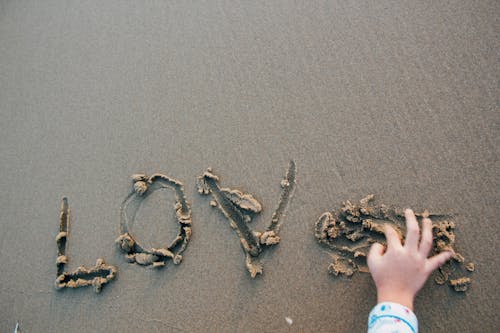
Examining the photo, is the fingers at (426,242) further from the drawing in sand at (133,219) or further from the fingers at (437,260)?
the drawing in sand at (133,219)

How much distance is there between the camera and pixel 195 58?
1511mm

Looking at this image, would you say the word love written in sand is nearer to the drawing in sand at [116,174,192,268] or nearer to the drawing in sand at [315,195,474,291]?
the drawing in sand at [116,174,192,268]

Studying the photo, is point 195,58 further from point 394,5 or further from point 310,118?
point 394,5

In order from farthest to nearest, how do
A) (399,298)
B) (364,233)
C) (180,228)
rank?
(180,228) < (364,233) < (399,298)

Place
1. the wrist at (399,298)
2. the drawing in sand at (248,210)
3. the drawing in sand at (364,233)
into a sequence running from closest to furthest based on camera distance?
the wrist at (399,298) → the drawing in sand at (364,233) → the drawing in sand at (248,210)

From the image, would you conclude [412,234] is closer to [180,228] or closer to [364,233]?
[364,233]

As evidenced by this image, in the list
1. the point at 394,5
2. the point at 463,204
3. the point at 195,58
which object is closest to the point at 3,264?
the point at 195,58

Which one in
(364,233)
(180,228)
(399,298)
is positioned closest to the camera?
(399,298)

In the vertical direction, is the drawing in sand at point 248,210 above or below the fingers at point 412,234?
above

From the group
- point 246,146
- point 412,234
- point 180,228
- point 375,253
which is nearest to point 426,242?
point 412,234

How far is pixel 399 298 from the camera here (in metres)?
1.06

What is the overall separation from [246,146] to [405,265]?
0.66m

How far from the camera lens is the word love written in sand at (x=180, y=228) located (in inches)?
50.8

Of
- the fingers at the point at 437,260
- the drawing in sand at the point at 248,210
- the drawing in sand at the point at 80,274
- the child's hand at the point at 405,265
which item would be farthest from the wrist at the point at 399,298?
the drawing in sand at the point at 80,274
